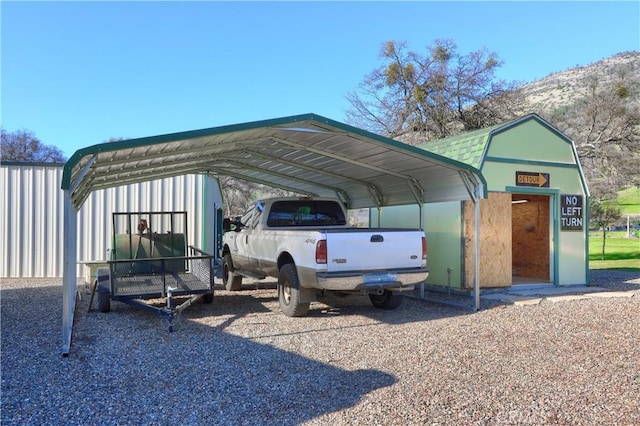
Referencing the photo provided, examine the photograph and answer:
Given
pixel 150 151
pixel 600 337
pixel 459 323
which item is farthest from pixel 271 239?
pixel 600 337

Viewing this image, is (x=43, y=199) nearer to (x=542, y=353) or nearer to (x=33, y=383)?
(x=33, y=383)

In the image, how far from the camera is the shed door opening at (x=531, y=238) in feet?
42.7

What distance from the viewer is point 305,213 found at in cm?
1015

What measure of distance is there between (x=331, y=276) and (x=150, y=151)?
11.5 feet

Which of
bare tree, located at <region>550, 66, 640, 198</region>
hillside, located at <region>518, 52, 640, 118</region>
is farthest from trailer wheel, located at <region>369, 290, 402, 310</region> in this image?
hillside, located at <region>518, 52, 640, 118</region>

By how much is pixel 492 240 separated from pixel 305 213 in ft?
14.6

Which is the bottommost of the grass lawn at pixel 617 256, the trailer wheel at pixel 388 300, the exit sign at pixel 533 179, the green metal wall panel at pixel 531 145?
the grass lawn at pixel 617 256

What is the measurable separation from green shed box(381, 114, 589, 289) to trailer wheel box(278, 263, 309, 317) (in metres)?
4.38

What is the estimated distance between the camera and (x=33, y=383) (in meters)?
4.97

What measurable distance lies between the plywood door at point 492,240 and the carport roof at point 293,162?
1.40 metres

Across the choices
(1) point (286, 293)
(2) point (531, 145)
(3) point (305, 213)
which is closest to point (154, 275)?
(1) point (286, 293)

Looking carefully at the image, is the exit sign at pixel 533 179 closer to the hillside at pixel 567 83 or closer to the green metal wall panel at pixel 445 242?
→ the green metal wall panel at pixel 445 242

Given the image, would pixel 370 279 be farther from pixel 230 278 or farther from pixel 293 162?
pixel 230 278

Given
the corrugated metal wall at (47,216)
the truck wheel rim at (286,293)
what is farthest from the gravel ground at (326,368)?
the corrugated metal wall at (47,216)
